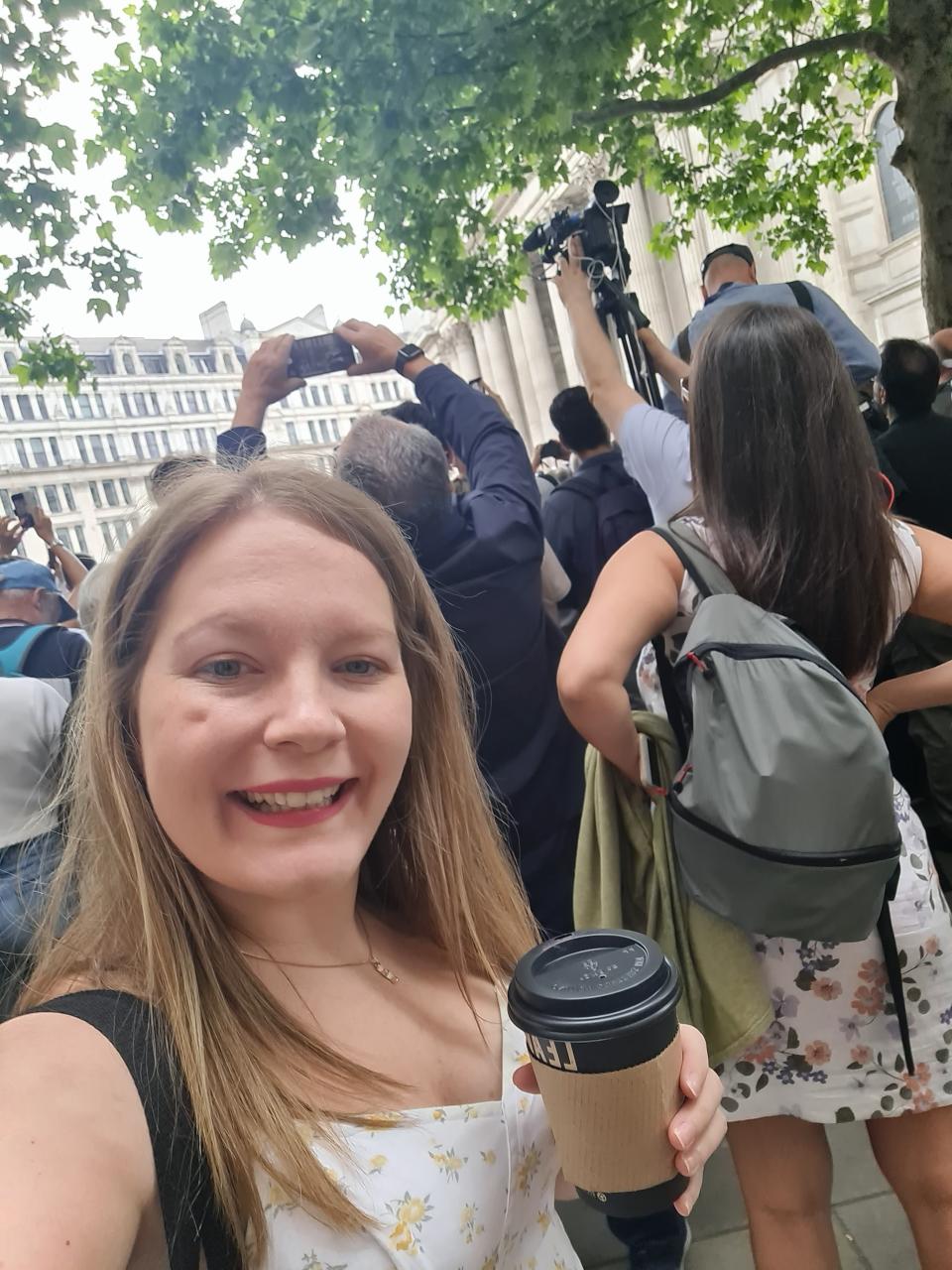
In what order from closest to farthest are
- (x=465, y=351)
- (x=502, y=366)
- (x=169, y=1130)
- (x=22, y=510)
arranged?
(x=169, y=1130) → (x=22, y=510) → (x=502, y=366) → (x=465, y=351)

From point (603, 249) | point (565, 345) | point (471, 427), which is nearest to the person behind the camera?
point (471, 427)

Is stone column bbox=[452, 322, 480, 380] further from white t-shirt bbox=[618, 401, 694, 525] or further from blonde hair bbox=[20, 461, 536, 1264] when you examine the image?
blonde hair bbox=[20, 461, 536, 1264]

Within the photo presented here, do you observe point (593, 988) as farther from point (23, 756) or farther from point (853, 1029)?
point (23, 756)

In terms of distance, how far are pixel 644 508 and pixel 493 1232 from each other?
8.15ft

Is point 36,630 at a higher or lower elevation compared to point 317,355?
lower

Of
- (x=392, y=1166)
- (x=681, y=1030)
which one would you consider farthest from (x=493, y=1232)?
(x=681, y=1030)

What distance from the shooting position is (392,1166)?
847 mm

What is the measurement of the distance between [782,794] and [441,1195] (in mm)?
742

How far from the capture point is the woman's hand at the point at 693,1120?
0.84 metres

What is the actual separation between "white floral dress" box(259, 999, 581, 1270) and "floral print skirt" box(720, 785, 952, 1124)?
25.4 inches

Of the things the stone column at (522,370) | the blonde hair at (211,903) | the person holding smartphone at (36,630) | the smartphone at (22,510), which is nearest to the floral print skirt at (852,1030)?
the blonde hair at (211,903)

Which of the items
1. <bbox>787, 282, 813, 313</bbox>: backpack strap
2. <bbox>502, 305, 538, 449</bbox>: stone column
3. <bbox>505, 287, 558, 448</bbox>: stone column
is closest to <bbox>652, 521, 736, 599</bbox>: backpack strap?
<bbox>787, 282, 813, 313</bbox>: backpack strap

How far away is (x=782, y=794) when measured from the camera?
1.31 meters

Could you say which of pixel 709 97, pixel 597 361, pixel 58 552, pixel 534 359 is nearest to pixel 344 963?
pixel 597 361
